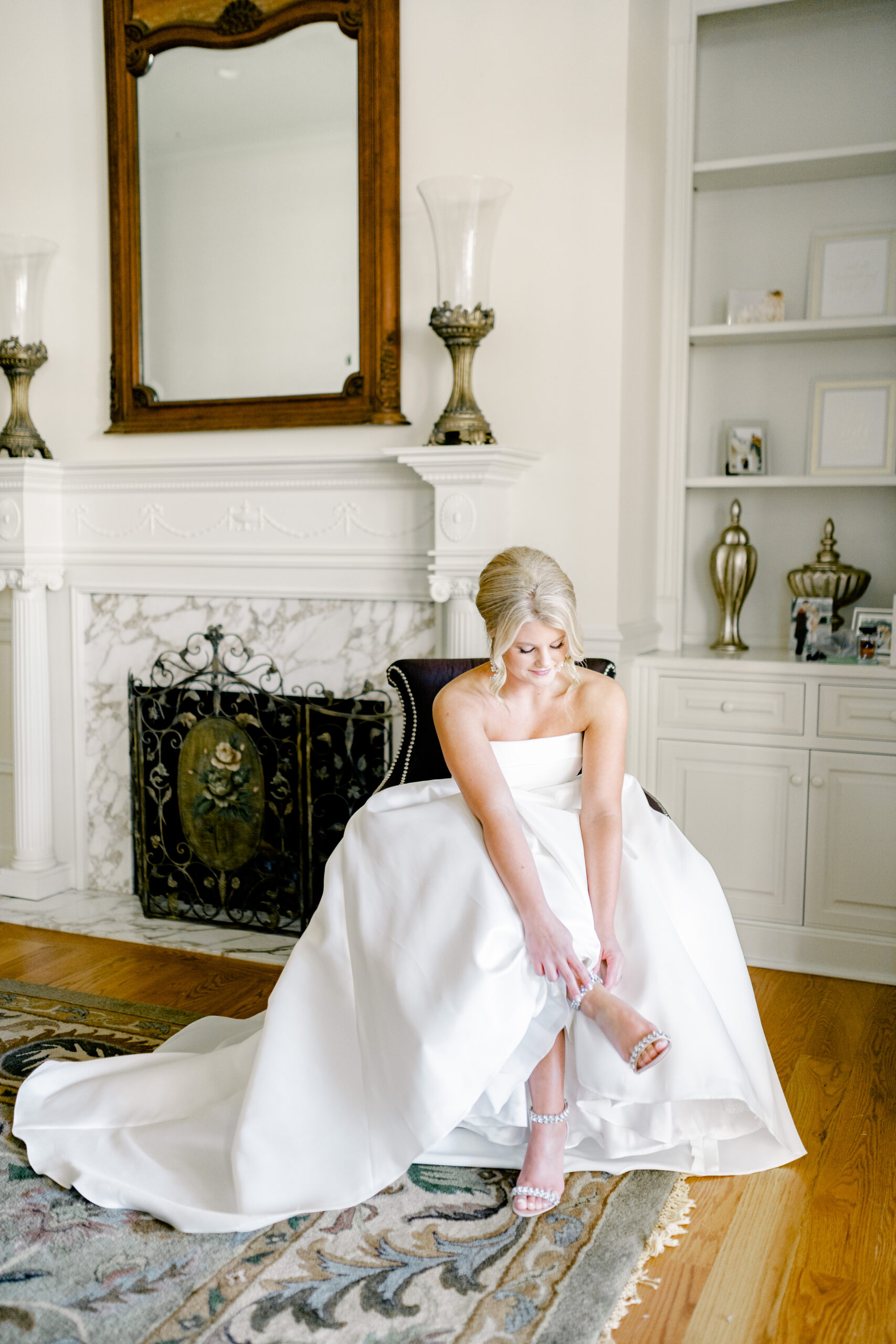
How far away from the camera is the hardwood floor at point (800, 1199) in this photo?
1696 millimetres

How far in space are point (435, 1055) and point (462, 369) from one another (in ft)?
6.28

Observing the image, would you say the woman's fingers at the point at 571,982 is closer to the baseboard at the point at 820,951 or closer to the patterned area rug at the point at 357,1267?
the patterned area rug at the point at 357,1267

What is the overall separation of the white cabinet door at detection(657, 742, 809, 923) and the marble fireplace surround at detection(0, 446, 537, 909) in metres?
0.70

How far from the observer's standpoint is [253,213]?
3430 millimetres

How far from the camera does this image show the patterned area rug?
1.65 metres

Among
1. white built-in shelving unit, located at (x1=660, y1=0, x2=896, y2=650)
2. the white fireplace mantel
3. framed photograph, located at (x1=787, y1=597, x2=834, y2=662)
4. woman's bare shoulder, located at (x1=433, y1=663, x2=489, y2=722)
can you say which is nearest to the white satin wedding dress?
woman's bare shoulder, located at (x1=433, y1=663, x2=489, y2=722)

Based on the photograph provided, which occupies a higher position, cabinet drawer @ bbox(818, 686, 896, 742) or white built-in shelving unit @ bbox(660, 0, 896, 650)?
white built-in shelving unit @ bbox(660, 0, 896, 650)

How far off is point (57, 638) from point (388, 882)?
219 centimetres

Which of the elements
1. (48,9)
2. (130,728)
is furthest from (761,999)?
(48,9)

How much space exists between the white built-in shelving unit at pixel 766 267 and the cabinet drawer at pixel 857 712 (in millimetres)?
506

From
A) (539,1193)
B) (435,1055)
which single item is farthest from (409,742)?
(539,1193)

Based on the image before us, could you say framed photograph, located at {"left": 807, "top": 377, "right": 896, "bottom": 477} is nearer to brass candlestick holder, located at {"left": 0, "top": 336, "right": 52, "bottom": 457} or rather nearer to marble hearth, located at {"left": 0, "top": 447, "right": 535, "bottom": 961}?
marble hearth, located at {"left": 0, "top": 447, "right": 535, "bottom": 961}

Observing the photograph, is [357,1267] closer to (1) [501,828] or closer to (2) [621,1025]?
(2) [621,1025]

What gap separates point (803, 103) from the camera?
341cm
